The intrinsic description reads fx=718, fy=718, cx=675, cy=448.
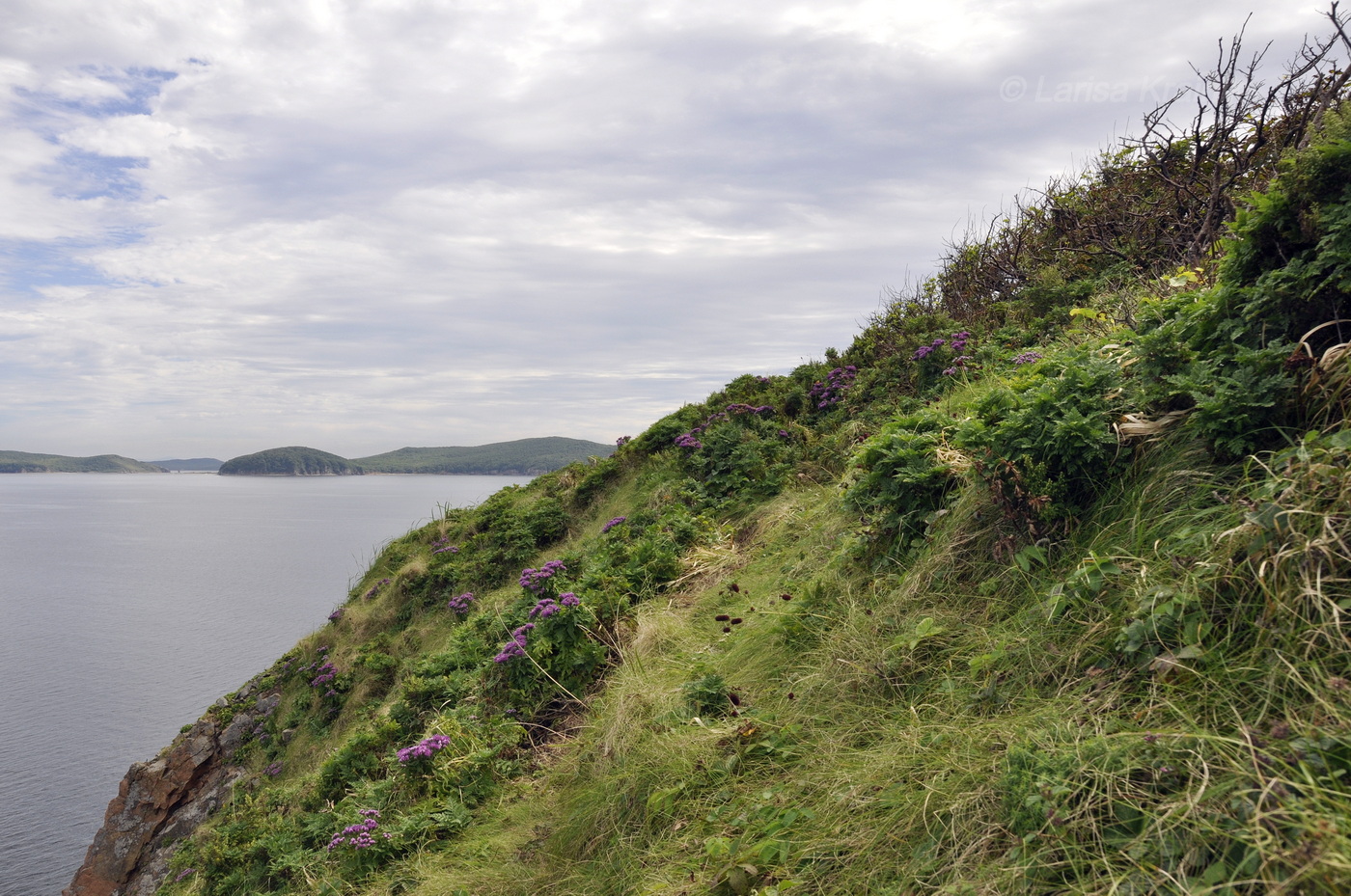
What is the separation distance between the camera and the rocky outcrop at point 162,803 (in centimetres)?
1259

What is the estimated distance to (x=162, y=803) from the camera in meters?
13.1

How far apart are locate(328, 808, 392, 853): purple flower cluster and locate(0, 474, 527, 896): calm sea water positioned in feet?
39.1

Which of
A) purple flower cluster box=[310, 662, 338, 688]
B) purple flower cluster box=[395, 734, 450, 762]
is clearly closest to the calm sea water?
purple flower cluster box=[310, 662, 338, 688]

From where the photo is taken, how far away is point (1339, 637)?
2230 millimetres

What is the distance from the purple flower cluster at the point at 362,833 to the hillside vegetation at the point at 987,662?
30mm

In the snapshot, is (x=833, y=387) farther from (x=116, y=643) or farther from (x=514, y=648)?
(x=116, y=643)

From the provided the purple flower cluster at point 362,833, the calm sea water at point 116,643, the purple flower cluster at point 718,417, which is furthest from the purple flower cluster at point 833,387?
the calm sea water at point 116,643

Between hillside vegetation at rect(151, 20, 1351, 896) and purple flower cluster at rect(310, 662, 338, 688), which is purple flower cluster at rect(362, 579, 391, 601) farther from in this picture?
hillside vegetation at rect(151, 20, 1351, 896)

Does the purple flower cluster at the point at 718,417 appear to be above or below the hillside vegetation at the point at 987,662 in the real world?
above

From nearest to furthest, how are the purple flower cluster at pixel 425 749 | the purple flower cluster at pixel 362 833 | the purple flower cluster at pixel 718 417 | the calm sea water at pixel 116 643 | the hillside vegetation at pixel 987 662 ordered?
the hillside vegetation at pixel 987 662 → the purple flower cluster at pixel 362 833 → the purple flower cluster at pixel 425 749 → the purple flower cluster at pixel 718 417 → the calm sea water at pixel 116 643

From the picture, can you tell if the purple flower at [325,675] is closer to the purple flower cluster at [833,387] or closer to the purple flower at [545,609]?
the purple flower at [545,609]

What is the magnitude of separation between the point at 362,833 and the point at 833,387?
799 centimetres

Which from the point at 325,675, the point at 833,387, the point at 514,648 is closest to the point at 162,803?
the point at 325,675

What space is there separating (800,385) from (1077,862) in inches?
380
